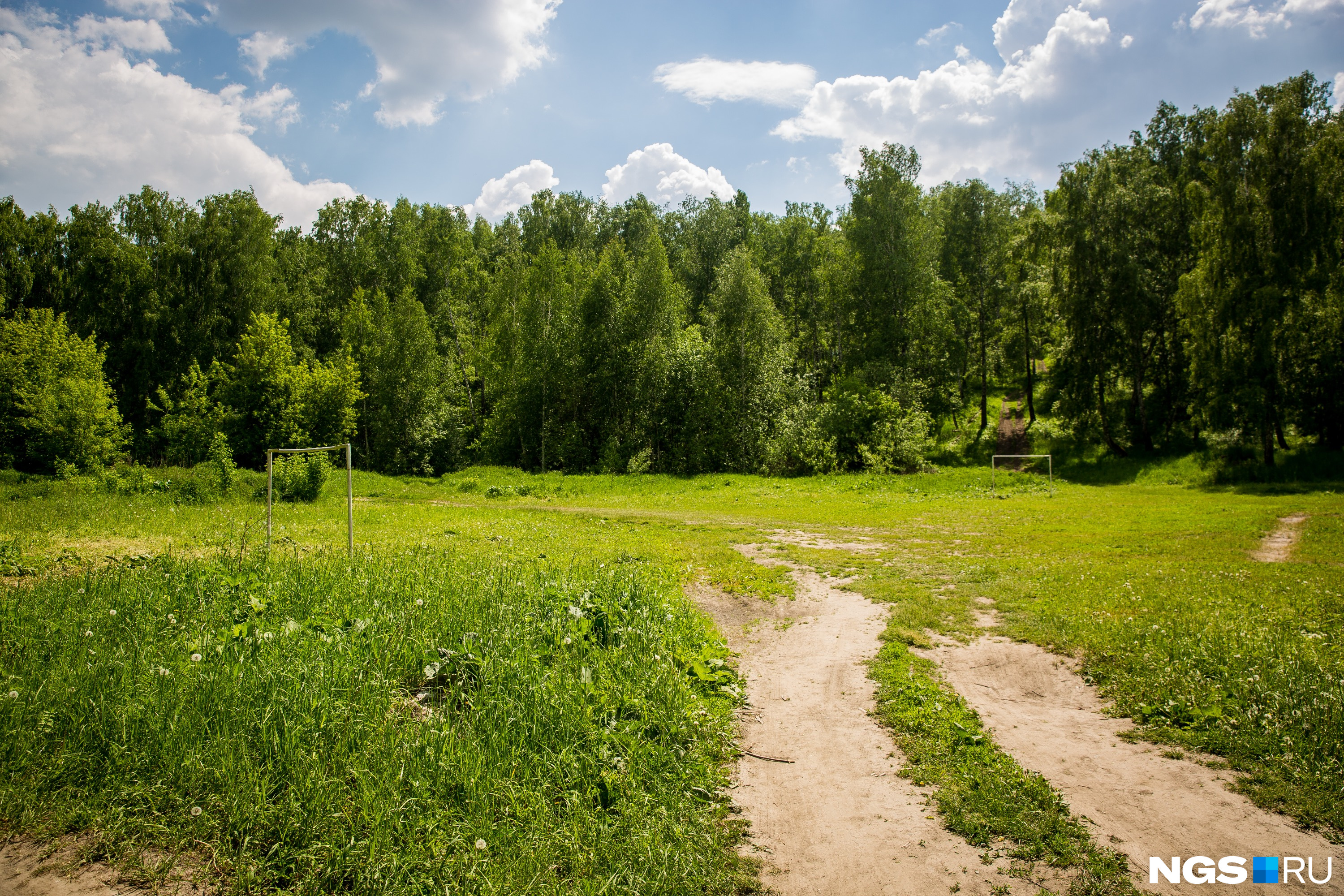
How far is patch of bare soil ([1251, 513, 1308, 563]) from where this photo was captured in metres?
13.0

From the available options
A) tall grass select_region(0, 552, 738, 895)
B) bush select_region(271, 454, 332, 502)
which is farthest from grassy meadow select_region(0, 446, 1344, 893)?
bush select_region(271, 454, 332, 502)

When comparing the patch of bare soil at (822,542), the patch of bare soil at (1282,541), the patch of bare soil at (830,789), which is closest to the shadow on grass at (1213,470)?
the patch of bare soil at (1282,541)

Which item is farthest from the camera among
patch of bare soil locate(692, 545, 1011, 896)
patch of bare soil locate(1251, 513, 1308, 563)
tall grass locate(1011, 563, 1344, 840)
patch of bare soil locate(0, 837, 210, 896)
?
patch of bare soil locate(1251, 513, 1308, 563)

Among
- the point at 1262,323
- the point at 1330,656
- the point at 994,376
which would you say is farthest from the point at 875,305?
the point at 1330,656

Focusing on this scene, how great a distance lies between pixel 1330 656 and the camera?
22.5 ft

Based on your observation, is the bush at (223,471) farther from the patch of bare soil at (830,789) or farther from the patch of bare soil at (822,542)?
the patch of bare soil at (830,789)

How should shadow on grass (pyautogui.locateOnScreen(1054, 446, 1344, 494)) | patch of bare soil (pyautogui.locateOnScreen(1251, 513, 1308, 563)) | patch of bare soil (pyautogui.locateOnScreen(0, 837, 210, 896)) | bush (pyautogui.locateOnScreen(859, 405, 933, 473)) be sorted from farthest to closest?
bush (pyautogui.locateOnScreen(859, 405, 933, 473))
shadow on grass (pyautogui.locateOnScreen(1054, 446, 1344, 494))
patch of bare soil (pyautogui.locateOnScreen(1251, 513, 1308, 563))
patch of bare soil (pyautogui.locateOnScreen(0, 837, 210, 896))

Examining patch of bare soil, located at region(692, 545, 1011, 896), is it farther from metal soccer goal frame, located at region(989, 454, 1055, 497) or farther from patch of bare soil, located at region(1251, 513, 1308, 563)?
metal soccer goal frame, located at region(989, 454, 1055, 497)

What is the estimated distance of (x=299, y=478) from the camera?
73.7 ft

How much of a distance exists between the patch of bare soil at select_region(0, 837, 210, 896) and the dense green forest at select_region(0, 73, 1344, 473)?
91.8ft

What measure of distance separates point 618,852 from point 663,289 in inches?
1423

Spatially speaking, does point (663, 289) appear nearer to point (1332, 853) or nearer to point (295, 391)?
point (295, 391)

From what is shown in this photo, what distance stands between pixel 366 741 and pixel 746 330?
33.3 m

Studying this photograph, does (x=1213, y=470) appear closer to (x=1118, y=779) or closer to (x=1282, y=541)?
(x=1282, y=541)
